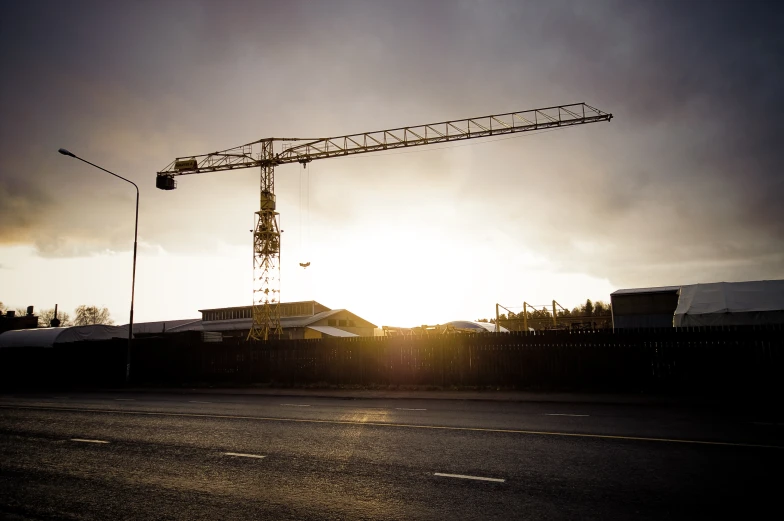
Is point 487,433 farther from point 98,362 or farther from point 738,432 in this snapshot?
point 98,362

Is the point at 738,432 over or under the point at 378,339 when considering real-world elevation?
under

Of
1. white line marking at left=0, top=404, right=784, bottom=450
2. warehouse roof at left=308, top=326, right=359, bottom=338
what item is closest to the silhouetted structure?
warehouse roof at left=308, top=326, right=359, bottom=338

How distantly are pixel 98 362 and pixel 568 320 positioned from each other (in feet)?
145

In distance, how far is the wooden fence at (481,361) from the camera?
53.8ft

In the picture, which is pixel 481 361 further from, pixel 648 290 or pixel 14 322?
pixel 14 322

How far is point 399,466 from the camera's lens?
7.21 meters

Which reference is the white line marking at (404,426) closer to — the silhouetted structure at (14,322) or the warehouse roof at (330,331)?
the warehouse roof at (330,331)

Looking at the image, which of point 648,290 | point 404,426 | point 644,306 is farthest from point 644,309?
point 404,426

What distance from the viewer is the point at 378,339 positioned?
22.6 meters

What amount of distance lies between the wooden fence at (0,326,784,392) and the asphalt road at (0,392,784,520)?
485 cm

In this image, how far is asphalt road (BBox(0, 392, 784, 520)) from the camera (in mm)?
5504

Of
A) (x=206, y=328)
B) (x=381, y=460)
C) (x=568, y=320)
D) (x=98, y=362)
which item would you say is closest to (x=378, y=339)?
(x=381, y=460)

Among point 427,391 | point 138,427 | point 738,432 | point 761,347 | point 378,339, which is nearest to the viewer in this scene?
point 738,432

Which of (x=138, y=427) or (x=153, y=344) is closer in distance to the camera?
(x=138, y=427)
